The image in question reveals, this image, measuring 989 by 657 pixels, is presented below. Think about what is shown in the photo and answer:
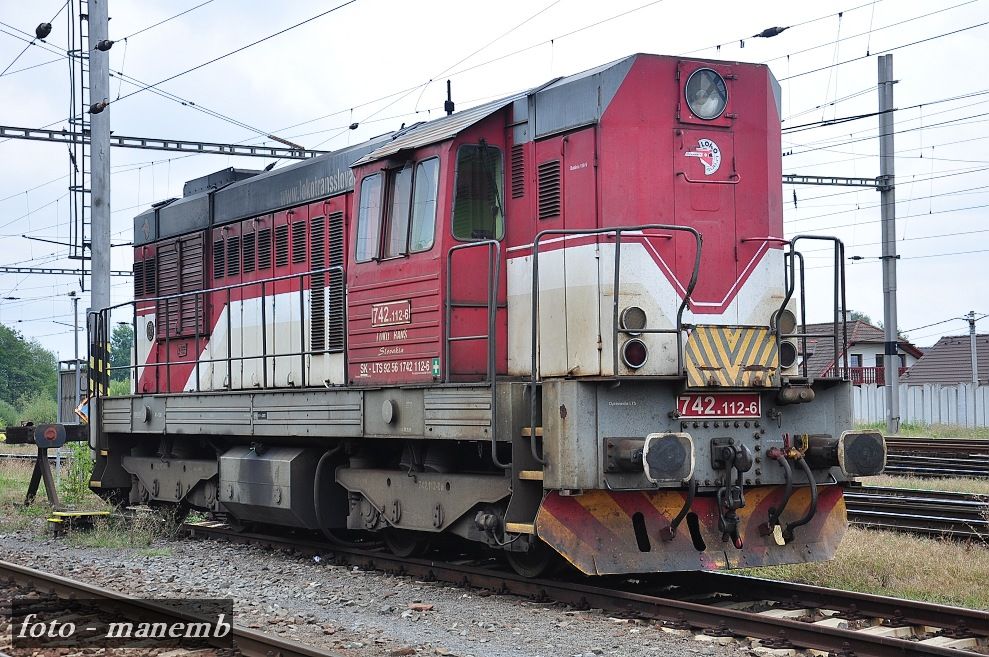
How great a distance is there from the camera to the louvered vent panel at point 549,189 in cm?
865

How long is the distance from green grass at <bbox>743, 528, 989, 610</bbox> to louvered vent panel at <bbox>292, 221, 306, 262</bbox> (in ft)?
17.9

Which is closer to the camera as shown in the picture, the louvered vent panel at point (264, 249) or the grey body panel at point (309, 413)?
the grey body panel at point (309, 413)

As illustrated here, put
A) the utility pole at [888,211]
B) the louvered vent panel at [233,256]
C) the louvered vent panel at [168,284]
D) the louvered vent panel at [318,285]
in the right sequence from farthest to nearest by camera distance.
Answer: the utility pole at [888,211] → the louvered vent panel at [168,284] → the louvered vent panel at [233,256] → the louvered vent panel at [318,285]

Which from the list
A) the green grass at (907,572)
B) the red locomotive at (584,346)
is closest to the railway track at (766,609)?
the red locomotive at (584,346)

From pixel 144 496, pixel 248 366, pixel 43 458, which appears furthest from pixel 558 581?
pixel 43 458

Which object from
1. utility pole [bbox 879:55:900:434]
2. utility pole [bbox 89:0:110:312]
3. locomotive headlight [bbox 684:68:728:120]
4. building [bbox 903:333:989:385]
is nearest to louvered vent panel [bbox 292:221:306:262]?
locomotive headlight [bbox 684:68:728:120]

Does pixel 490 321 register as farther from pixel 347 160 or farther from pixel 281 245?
pixel 281 245

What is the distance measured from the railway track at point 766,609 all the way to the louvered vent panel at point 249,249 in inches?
170

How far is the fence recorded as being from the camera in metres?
37.3

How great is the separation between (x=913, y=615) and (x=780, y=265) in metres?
2.91

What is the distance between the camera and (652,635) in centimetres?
711

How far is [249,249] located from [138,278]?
320cm

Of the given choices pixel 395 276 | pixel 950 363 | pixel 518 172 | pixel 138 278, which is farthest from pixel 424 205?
pixel 950 363

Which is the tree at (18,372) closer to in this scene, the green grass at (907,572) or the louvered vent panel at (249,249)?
the louvered vent panel at (249,249)
